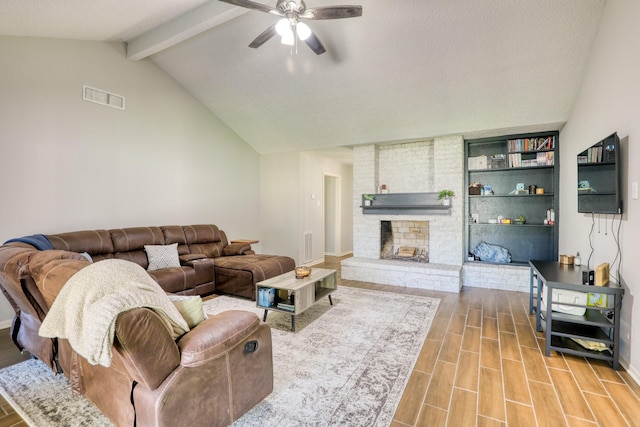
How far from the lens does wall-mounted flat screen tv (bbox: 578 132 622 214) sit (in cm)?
232

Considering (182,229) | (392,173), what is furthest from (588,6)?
(182,229)

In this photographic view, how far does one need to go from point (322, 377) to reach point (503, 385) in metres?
1.26

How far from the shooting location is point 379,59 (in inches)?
141

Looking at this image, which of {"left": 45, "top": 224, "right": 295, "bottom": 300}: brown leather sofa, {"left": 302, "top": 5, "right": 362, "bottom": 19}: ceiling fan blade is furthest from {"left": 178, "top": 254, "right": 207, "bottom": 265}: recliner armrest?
{"left": 302, "top": 5, "right": 362, "bottom": 19}: ceiling fan blade

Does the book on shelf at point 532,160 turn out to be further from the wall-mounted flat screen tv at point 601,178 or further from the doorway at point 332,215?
the doorway at point 332,215

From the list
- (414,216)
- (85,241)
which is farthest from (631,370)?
(85,241)

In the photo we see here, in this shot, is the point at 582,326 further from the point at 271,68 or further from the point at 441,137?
the point at 271,68

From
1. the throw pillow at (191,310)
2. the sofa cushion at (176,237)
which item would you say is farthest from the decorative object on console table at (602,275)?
the sofa cushion at (176,237)

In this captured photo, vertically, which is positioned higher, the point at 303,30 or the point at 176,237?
the point at 303,30

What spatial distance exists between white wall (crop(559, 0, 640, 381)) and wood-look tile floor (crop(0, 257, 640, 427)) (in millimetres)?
359

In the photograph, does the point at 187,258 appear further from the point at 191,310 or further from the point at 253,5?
the point at 253,5

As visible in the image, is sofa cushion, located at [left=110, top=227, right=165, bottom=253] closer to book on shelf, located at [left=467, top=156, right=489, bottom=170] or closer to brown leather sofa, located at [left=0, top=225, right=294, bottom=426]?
brown leather sofa, located at [left=0, top=225, right=294, bottom=426]

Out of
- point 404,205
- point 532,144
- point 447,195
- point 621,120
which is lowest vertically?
point 404,205

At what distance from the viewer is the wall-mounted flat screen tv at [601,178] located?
7.63ft
